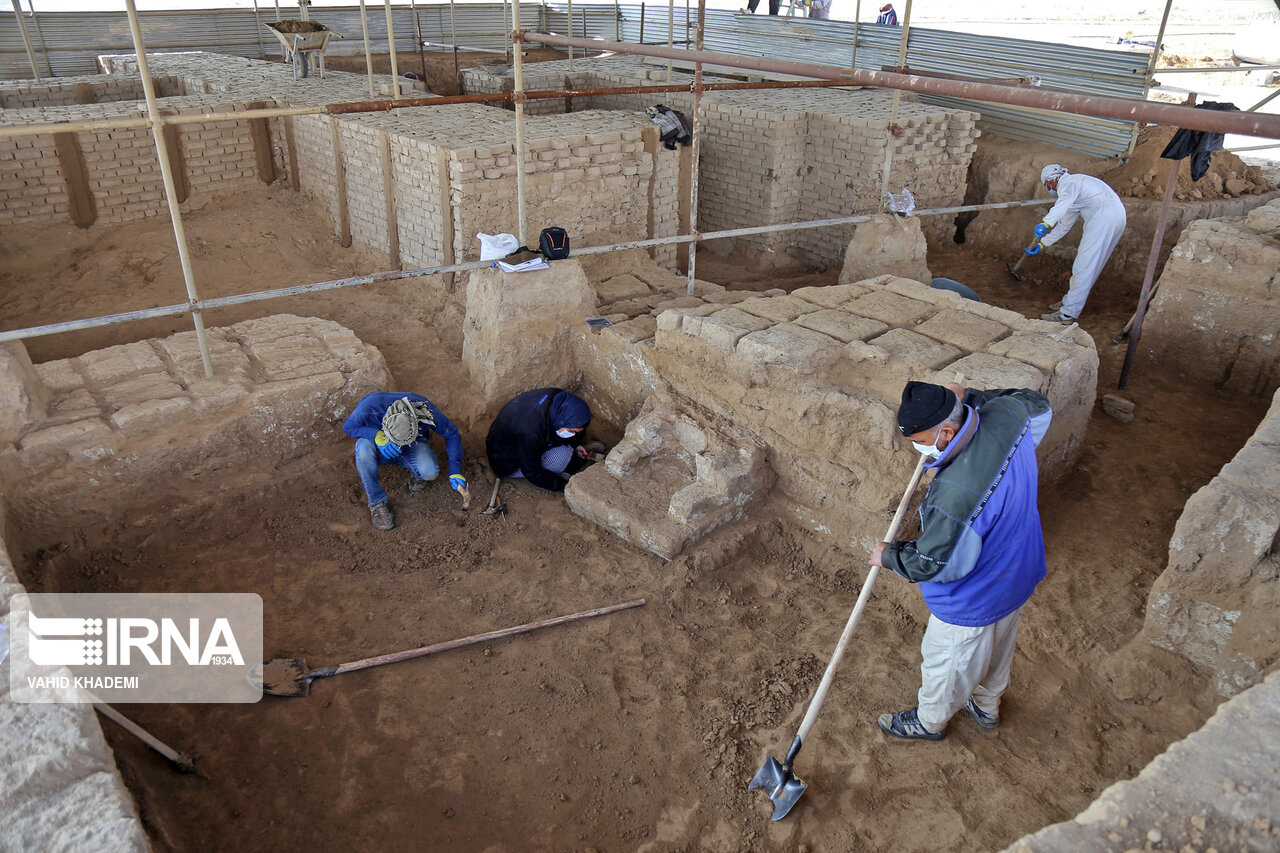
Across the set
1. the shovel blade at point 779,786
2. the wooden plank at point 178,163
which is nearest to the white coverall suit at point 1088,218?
the shovel blade at point 779,786

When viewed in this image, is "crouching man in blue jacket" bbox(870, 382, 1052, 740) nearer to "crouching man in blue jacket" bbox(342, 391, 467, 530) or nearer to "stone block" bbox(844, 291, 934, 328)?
"stone block" bbox(844, 291, 934, 328)

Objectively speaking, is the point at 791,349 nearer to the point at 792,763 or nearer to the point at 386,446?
the point at 792,763

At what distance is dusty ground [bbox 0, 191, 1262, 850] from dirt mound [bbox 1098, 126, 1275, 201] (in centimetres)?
322

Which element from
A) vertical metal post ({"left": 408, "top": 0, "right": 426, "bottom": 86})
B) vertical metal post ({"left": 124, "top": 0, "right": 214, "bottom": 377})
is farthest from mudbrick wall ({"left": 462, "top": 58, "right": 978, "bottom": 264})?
vertical metal post ({"left": 408, "top": 0, "right": 426, "bottom": 86})

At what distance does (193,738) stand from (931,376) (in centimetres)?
401

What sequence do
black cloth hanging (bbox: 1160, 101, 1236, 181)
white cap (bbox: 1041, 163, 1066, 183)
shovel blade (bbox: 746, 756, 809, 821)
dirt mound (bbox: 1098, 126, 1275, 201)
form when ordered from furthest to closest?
dirt mound (bbox: 1098, 126, 1275, 201) → white cap (bbox: 1041, 163, 1066, 183) → black cloth hanging (bbox: 1160, 101, 1236, 181) → shovel blade (bbox: 746, 756, 809, 821)

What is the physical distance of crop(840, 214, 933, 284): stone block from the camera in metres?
7.01

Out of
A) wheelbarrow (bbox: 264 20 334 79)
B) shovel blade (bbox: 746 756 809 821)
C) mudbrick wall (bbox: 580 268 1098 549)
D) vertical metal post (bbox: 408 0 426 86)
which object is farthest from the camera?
vertical metal post (bbox: 408 0 426 86)

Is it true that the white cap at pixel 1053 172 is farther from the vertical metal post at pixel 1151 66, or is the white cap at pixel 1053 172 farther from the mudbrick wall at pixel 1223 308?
the mudbrick wall at pixel 1223 308

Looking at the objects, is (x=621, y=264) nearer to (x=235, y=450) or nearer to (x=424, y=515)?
(x=424, y=515)

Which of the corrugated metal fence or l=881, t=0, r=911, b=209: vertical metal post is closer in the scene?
l=881, t=0, r=911, b=209: vertical metal post

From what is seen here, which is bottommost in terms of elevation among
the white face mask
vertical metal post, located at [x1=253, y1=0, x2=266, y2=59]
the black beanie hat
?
the white face mask

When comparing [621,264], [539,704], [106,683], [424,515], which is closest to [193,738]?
[106,683]

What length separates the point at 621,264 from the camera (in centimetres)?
745
